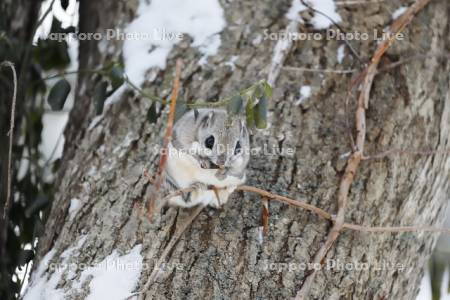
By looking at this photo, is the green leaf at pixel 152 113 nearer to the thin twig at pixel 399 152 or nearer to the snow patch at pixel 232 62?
the snow patch at pixel 232 62

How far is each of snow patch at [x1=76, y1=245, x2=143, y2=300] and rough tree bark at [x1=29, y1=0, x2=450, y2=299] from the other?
25 mm

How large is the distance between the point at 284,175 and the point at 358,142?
0.27 meters

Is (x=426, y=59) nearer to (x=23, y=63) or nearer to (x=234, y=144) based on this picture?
(x=234, y=144)

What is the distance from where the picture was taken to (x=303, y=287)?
2.13 m

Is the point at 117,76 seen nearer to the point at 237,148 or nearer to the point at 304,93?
the point at 237,148

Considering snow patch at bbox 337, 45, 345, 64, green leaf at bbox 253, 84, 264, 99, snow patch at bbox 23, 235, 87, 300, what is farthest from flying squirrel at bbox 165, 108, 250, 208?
snow patch at bbox 337, 45, 345, 64

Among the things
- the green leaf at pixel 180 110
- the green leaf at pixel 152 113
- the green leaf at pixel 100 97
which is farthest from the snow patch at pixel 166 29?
the green leaf at pixel 180 110

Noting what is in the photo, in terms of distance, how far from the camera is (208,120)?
2211 mm

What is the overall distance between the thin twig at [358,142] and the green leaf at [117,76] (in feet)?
2.62

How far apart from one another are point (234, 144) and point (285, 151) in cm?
25

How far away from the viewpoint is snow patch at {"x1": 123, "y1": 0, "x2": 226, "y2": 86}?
261cm

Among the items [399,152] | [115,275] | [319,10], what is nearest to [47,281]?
[115,275]

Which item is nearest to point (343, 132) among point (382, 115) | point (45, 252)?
point (382, 115)

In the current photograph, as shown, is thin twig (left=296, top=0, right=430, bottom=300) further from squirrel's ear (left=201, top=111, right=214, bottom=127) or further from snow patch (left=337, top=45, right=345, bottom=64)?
squirrel's ear (left=201, top=111, right=214, bottom=127)
